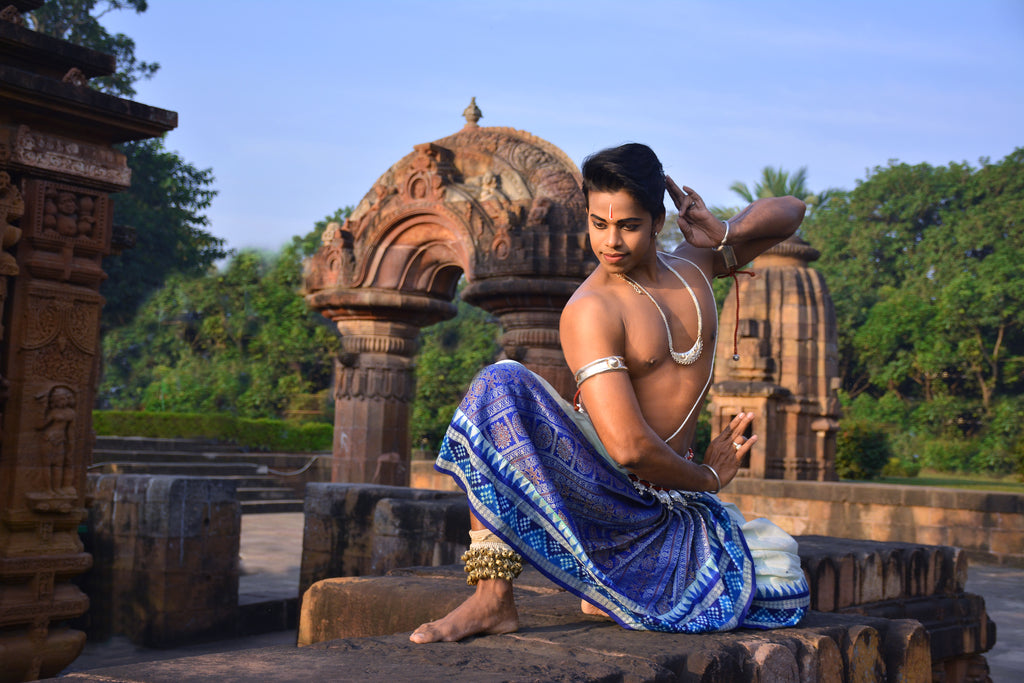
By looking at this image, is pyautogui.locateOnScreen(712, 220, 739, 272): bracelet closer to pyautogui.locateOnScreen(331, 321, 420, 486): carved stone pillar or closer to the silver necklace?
the silver necklace

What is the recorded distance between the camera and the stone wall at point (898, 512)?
9.48 meters

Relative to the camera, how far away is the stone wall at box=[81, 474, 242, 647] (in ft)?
18.4

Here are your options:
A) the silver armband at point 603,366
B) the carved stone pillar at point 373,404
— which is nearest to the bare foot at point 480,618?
the silver armband at point 603,366

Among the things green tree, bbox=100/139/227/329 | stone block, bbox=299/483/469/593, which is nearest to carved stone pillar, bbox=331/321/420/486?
stone block, bbox=299/483/469/593

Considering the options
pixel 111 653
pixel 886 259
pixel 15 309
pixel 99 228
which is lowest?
pixel 111 653

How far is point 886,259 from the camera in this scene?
3209 centimetres

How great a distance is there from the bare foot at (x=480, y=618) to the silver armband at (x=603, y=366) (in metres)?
0.54

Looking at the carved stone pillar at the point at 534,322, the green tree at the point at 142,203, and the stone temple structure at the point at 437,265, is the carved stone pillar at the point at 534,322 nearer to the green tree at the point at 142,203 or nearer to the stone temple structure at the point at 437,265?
the stone temple structure at the point at 437,265

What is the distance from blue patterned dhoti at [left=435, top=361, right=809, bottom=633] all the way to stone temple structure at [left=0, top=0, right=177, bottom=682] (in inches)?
99.9

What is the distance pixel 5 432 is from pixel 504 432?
276 centimetres

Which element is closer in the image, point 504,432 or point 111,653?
point 504,432

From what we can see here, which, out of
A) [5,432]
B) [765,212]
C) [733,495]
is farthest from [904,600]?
[733,495]

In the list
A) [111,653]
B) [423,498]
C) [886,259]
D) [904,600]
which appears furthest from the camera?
[886,259]

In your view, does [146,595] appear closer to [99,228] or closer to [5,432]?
[5,432]
